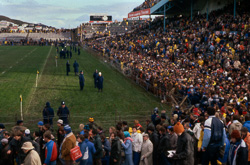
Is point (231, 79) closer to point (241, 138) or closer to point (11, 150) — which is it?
point (241, 138)

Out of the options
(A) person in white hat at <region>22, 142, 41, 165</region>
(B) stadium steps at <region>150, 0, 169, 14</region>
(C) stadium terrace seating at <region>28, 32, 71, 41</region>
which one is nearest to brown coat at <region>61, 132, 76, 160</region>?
(A) person in white hat at <region>22, 142, 41, 165</region>

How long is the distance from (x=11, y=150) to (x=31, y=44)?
69564 millimetres

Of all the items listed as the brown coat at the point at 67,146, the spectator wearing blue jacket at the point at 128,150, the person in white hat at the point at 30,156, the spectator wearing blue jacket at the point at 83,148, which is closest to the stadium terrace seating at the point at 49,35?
the spectator wearing blue jacket at the point at 128,150

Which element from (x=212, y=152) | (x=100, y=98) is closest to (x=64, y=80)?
(x=100, y=98)

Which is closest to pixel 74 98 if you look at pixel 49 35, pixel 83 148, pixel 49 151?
pixel 83 148

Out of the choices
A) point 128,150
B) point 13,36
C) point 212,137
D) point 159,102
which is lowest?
point 159,102

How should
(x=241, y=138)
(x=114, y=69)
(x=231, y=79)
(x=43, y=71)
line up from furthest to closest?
(x=114, y=69) → (x=43, y=71) → (x=231, y=79) → (x=241, y=138)

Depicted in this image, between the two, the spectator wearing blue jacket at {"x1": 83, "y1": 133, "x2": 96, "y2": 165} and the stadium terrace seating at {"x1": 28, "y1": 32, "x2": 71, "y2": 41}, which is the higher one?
the stadium terrace seating at {"x1": 28, "y1": 32, "x2": 71, "y2": 41}

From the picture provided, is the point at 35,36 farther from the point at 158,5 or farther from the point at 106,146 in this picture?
the point at 106,146

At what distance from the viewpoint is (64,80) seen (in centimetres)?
2566

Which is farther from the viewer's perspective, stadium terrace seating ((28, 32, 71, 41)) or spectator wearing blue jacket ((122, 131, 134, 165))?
stadium terrace seating ((28, 32, 71, 41))

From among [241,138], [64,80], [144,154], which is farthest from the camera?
[64,80]

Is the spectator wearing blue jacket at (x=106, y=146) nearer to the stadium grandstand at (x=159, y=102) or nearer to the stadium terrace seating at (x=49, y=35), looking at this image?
the stadium grandstand at (x=159, y=102)

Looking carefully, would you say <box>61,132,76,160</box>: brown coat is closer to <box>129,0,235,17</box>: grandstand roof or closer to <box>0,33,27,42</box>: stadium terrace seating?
<box>129,0,235,17</box>: grandstand roof
